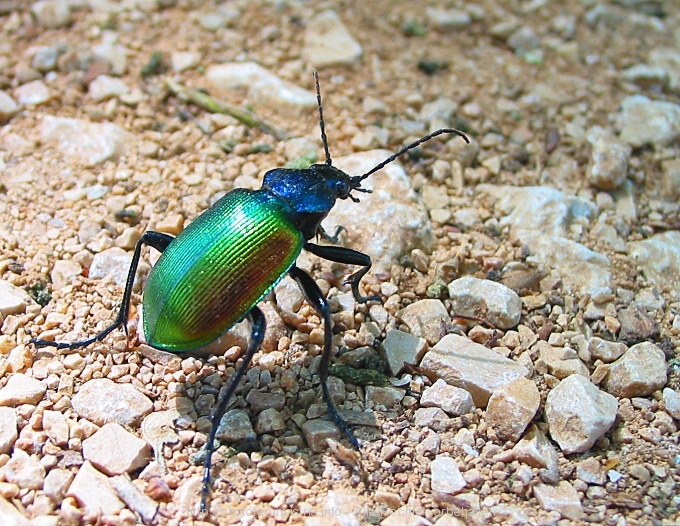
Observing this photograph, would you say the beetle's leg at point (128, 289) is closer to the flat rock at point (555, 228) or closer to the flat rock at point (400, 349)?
the flat rock at point (400, 349)

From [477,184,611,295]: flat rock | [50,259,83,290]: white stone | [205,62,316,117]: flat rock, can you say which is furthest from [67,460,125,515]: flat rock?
[205,62,316,117]: flat rock

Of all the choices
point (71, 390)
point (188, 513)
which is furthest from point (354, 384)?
point (71, 390)

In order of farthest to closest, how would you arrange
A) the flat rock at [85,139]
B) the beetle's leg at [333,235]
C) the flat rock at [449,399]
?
the flat rock at [85,139]
the beetle's leg at [333,235]
the flat rock at [449,399]

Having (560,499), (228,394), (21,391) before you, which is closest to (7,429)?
(21,391)

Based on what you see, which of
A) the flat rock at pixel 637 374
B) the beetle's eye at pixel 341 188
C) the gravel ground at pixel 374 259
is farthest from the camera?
the beetle's eye at pixel 341 188

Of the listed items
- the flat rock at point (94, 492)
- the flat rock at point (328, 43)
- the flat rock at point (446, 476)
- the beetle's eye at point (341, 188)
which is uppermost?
the beetle's eye at point (341, 188)

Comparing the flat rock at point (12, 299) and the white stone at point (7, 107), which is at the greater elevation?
the white stone at point (7, 107)

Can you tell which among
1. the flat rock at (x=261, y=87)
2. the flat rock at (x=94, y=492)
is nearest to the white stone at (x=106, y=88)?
the flat rock at (x=261, y=87)
